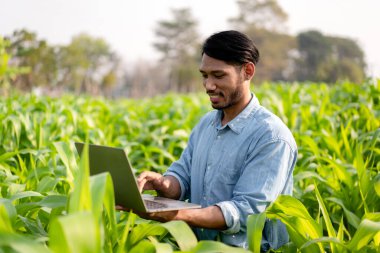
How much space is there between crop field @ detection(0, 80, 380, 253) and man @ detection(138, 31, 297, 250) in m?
0.12

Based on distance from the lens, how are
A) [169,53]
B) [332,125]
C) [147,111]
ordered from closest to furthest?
[332,125] < [147,111] < [169,53]

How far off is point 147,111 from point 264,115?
4.52 m

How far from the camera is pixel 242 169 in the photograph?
6.86ft

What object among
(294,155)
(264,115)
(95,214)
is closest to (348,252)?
(294,155)

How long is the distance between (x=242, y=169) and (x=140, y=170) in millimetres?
1483

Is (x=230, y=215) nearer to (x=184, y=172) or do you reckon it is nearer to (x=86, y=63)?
(x=184, y=172)

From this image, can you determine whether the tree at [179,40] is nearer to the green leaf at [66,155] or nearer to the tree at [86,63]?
the tree at [86,63]

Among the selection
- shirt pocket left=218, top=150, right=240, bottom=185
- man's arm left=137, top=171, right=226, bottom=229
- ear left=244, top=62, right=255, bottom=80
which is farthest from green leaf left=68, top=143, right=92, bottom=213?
ear left=244, top=62, right=255, bottom=80

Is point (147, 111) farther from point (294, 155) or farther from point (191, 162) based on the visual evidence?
point (294, 155)

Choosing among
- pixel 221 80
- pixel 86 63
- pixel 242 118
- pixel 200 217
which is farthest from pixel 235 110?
pixel 86 63

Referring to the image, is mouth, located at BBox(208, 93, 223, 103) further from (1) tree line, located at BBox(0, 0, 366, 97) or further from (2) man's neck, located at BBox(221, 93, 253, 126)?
(1) tree line, located at BBox(0, 0, 366, 97)

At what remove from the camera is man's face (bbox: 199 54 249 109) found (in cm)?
211

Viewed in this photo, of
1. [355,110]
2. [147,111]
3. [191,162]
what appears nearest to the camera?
[191,162]

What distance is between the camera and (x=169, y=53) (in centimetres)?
4853
